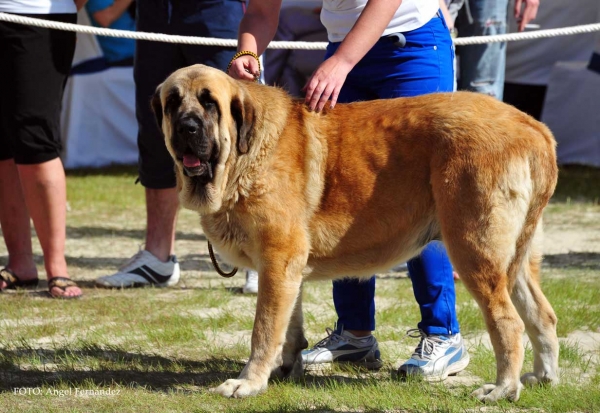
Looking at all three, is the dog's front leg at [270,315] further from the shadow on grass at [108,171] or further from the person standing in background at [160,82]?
the shadow on grass at [108,171]

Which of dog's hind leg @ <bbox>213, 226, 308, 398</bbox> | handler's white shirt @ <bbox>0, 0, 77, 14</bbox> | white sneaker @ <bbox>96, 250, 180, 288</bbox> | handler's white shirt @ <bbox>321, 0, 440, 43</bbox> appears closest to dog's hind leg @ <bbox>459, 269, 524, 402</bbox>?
dog's hind leg @ <bbox>213, 226, 308, 398</bbox>

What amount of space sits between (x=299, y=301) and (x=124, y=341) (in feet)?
3.64

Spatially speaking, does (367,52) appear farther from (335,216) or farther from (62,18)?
(62,18)

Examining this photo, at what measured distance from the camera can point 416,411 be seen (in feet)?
11.2

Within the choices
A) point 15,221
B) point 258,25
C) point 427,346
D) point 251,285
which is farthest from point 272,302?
point 15,221

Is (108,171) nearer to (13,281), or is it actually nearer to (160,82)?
(13,281)

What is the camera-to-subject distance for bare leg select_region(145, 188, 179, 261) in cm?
582

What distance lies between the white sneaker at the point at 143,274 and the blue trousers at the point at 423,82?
1.99 m

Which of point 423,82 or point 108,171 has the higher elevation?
point 423,82

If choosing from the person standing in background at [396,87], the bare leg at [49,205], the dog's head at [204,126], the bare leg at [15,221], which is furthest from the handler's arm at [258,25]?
the bare leg at [15,221]

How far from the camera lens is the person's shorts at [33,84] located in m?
4.95

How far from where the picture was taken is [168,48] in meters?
5.50

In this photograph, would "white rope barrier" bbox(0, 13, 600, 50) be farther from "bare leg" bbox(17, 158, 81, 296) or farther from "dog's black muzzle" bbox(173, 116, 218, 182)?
"dog's black muzzle" bbox(173, 116, 218, 182)

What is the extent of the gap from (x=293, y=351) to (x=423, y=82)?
137 centimetres
